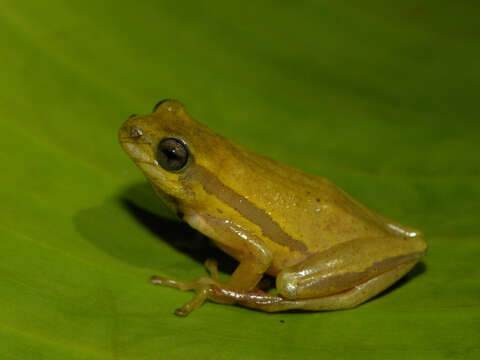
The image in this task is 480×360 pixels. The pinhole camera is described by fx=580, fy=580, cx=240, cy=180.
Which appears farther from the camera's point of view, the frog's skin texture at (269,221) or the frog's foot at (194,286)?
the frog's skin texture at (269,221)

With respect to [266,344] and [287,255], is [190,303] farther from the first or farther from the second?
[287,255]

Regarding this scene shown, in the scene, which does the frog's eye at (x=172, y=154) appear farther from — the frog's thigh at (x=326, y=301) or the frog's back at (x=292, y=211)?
the frog's thigh at (x=326, y=301)

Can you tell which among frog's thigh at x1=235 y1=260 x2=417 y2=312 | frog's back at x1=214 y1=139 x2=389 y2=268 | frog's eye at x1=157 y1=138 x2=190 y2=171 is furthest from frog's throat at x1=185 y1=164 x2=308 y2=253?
frog's thigh at x1=235 y1=260 x2=417 y2=312

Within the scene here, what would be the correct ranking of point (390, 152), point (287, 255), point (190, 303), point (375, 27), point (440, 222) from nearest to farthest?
point (190, 303) → point (287, 255) → point (440, 222) → point (390, 152) → point (375, 27)

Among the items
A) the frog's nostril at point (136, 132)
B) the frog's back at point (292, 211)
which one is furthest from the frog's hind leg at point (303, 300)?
the frog's nostril at point (136, 132)

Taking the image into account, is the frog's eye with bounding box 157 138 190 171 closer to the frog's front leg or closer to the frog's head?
the frog's head

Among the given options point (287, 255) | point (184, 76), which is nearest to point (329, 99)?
point (184, 76)
